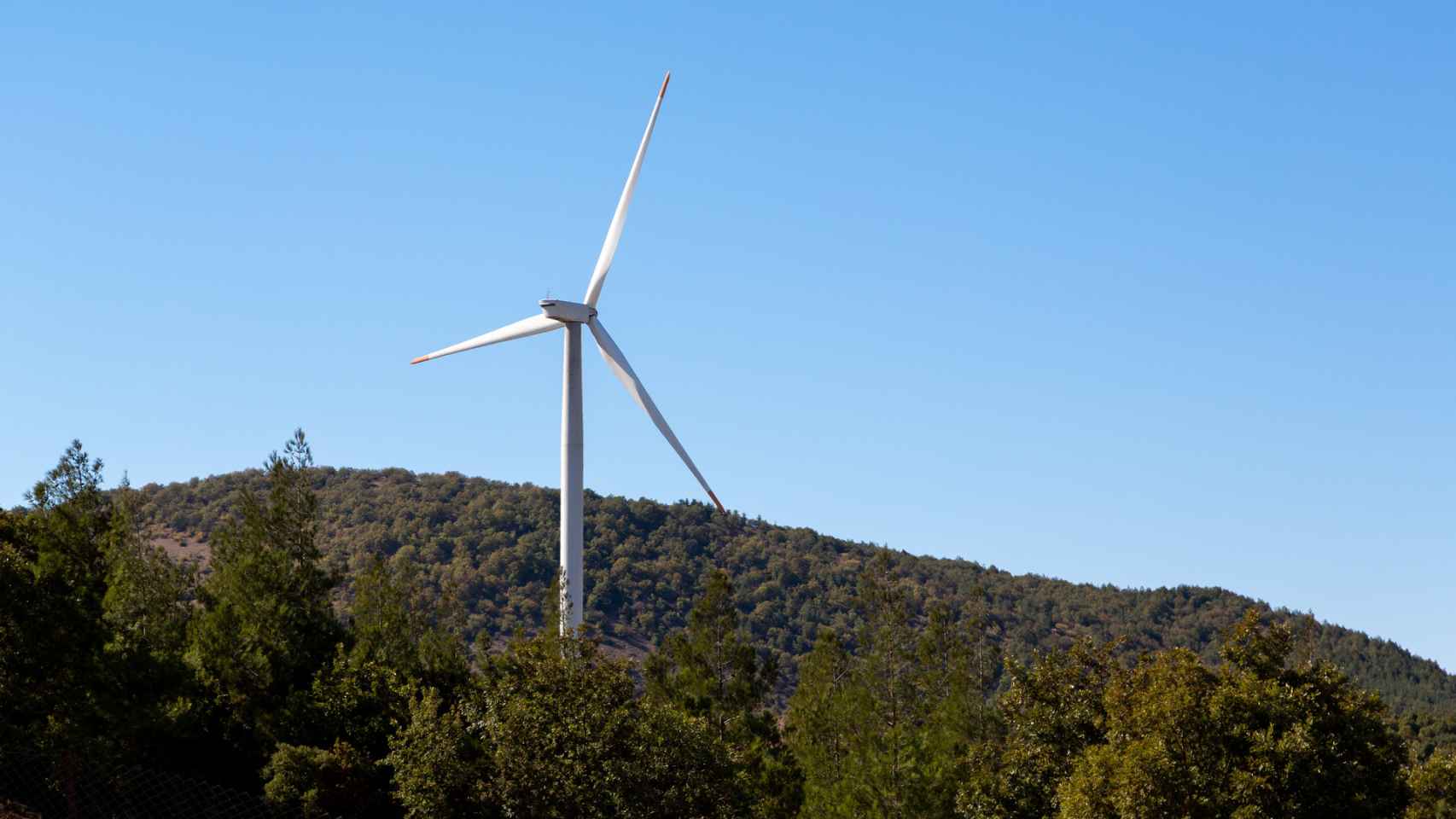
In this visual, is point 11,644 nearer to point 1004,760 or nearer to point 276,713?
point 276,713

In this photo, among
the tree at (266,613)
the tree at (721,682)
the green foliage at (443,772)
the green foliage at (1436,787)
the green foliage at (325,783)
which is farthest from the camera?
the tree at (721,682)

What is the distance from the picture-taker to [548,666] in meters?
50.4

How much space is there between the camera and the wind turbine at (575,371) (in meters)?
64.6

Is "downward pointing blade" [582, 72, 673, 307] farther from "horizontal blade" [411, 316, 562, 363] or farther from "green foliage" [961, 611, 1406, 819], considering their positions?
"green foliage" [961, 611, 1406, 819]

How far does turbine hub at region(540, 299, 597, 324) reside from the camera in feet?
223

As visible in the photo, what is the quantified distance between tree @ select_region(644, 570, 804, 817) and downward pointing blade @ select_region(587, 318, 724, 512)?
11.7 meters

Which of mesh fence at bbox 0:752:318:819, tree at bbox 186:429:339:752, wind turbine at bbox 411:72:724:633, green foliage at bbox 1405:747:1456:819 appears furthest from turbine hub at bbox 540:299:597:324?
green foliage at bbox 1405:747:1456:819

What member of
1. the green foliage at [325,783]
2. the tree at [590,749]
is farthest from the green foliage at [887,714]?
the green foliage at [325,783]

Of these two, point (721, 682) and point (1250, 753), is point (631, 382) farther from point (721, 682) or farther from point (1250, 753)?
point (1250, 753)

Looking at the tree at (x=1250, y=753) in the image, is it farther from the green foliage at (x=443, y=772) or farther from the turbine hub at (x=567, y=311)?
the turbine hub at (x=567, y=311)

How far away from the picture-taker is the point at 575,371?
67438 millimetres

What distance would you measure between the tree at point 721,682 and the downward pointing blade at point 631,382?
1169 cm

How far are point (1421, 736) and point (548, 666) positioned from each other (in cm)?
9680

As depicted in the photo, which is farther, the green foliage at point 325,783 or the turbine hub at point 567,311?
the turbine hub at point 567,311
